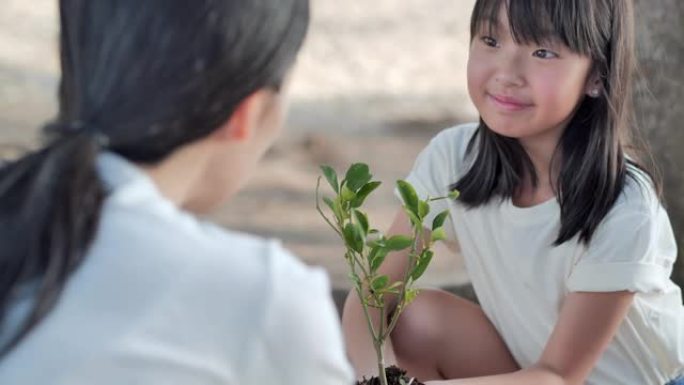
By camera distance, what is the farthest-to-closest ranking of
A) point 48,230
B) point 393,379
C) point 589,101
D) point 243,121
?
point 589,101, point 393,379, point 243,121, point 48,230

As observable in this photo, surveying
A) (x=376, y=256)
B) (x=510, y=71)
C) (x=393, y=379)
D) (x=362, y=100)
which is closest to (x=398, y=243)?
(x=376, y=256)

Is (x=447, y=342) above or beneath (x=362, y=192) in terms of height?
beneath

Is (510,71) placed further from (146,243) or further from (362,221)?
(146,243)

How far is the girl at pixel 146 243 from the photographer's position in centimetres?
112

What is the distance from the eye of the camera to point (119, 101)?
3.83ft

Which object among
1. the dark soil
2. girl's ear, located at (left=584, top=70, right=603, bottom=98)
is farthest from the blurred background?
the dark soil

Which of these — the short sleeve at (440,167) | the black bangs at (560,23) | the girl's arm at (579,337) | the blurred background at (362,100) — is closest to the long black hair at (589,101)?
the black bangs at (560,23)

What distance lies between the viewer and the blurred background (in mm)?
2750

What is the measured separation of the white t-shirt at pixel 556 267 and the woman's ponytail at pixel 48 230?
112 cm

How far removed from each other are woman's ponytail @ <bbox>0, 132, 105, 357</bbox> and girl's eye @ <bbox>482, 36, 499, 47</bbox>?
1.08m

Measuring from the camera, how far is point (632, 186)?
2.11 meters

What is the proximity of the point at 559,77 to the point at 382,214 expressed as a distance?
2.28 m

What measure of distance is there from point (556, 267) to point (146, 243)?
45.7 inches

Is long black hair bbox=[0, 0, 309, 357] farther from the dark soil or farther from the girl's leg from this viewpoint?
the girl's leg
